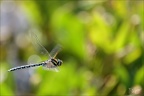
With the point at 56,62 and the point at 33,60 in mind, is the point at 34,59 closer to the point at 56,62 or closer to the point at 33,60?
the point at 33,60

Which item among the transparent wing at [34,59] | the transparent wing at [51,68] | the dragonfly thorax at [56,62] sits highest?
the transparent wing at [34,59]

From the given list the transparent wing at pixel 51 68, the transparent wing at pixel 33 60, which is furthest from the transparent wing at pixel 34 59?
the transparent wing at pixel 51 68

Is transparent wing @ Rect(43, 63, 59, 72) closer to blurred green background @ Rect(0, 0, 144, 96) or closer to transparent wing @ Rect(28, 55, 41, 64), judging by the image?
blurred green background @ Rect(0, 0, 144, 96)

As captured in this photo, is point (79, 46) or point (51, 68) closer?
point (51, 68)

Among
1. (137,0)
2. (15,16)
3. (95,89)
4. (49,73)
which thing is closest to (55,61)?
(49,73)

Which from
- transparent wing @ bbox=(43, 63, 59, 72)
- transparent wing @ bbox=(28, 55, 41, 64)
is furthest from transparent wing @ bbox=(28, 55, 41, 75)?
transparent wing @ bbox=(43, 63, 59, 72)

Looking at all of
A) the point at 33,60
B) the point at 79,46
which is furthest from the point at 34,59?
the point at 79,46

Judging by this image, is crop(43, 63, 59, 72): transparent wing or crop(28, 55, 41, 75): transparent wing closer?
crop(43, 63, 59, 72): transparent wing

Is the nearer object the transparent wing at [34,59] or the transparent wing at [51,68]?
the transparent wing at [51,68]

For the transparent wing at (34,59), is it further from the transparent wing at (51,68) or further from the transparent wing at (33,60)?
the transparent wing at (51,68)

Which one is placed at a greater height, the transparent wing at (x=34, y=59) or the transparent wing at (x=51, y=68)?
the transparent wing at (x=34, y=59)
